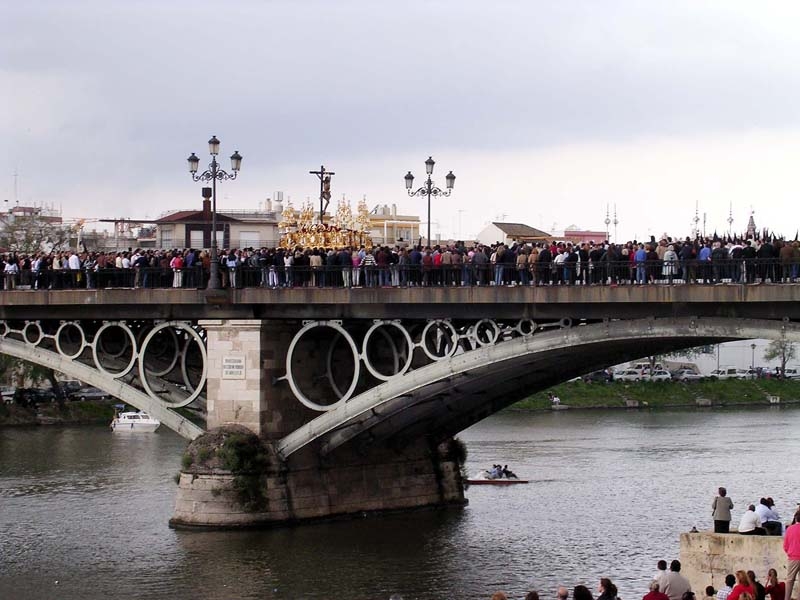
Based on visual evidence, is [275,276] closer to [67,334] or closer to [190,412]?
[190,412]

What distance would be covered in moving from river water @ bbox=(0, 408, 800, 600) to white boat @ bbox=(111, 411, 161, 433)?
8192mm

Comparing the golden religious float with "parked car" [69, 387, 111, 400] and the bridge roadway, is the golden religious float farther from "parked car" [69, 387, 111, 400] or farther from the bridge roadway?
"parked car" [69, 387, 111, 400]

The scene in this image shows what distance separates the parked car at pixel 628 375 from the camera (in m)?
107

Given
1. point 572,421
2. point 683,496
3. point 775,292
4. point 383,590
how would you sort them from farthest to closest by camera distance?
point 572,421
point 683,496
point 383,590
point 775,292

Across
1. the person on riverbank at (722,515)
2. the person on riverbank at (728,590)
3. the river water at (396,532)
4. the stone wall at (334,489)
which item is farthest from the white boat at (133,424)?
the person on riverbank at (728,590)

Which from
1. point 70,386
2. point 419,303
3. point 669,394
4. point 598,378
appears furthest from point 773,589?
point 598,378

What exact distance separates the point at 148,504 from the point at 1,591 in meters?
12.5

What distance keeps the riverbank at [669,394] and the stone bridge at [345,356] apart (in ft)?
157

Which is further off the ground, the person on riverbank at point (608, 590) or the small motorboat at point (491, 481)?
the person on riverbank at point (608, 590)

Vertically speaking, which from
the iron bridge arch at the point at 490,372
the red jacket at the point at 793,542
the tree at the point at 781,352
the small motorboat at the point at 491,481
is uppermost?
the iron bridge arch at the point at 490,372

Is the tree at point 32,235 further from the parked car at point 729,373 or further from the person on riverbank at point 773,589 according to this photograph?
the person on riverbank at point 773,589

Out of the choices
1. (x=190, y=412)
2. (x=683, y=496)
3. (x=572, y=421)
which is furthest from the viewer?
(x=572, y=421)

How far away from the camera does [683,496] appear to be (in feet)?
177

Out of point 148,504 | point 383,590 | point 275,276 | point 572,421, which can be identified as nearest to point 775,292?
point 383,590
